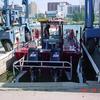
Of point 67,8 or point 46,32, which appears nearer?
point 46,32

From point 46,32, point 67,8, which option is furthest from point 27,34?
point 67,8

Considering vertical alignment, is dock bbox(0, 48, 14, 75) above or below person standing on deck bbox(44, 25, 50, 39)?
below

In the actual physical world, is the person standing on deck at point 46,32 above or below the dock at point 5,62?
above

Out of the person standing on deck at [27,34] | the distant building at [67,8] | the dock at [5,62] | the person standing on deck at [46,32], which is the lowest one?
the dock at [5,62]

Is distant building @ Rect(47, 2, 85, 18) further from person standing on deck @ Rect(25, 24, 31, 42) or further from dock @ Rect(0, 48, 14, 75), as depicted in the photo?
dock @ Rect(0, 48, 14, 75)

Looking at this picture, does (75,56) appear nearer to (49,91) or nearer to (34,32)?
(49,91)

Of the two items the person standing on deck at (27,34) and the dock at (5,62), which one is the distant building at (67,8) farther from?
the dock at (5,62)

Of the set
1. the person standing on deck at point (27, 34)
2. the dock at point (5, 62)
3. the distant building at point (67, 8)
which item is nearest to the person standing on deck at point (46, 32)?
the dock at point (5, 62)


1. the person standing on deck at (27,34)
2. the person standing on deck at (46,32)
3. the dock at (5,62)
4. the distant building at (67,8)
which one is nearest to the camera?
the dock at (5,62)

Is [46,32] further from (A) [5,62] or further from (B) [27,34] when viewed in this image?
(B) [27,34]

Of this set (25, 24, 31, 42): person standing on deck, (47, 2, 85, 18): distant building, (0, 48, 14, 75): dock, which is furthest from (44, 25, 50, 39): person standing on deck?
(47, 2, 85, 18): distant building

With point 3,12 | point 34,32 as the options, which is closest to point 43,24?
point 3,12

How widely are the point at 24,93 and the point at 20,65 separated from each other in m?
4.15

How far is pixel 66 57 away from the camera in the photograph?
13633mm
